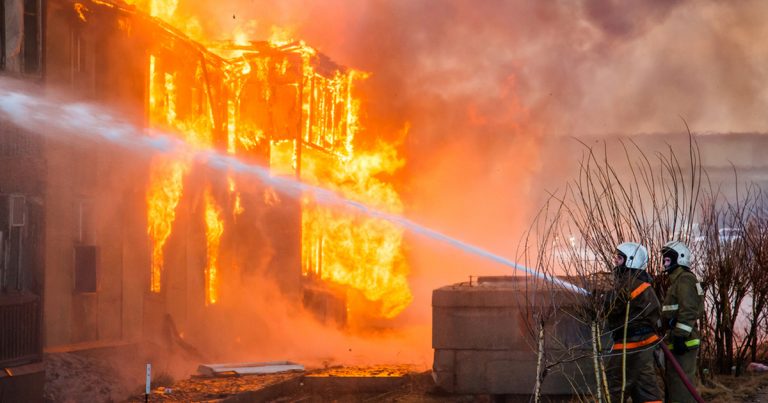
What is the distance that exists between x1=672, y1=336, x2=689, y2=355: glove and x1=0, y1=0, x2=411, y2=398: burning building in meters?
8.29

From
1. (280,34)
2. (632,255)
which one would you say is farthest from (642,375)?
(280,34)

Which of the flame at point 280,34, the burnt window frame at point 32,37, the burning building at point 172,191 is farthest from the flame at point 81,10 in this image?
the flame at point 280,34

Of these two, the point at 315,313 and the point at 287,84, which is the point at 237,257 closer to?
the point at 315,313

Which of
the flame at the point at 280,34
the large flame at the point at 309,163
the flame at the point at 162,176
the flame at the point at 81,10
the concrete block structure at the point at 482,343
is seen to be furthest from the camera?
the flame at the point at 280,34

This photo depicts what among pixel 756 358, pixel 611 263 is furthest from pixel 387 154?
pixel 611 263

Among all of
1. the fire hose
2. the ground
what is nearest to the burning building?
the ground

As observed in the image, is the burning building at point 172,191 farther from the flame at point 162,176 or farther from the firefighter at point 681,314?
the firefighter at point 681,314

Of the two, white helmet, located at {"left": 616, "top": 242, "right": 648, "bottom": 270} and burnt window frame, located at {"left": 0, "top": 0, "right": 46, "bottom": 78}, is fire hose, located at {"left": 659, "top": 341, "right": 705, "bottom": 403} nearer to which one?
white helmet, located at {"left": 616, "top": 242, "right": 648, "bottom": 270}

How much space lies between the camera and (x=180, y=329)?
21.3m

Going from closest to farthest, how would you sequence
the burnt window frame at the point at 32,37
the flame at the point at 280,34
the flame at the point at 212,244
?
the burnt window frame at the point at 32,37 → the flame at the point at 212,244 → the flame at the point at 280,34

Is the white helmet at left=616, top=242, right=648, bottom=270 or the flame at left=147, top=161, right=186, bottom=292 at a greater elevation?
the flame at left=147, top=161, right=186, bottom=292

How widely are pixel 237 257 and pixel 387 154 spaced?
8814mm

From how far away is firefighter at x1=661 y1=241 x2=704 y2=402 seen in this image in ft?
35.8

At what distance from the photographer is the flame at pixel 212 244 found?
23203 millimetres
